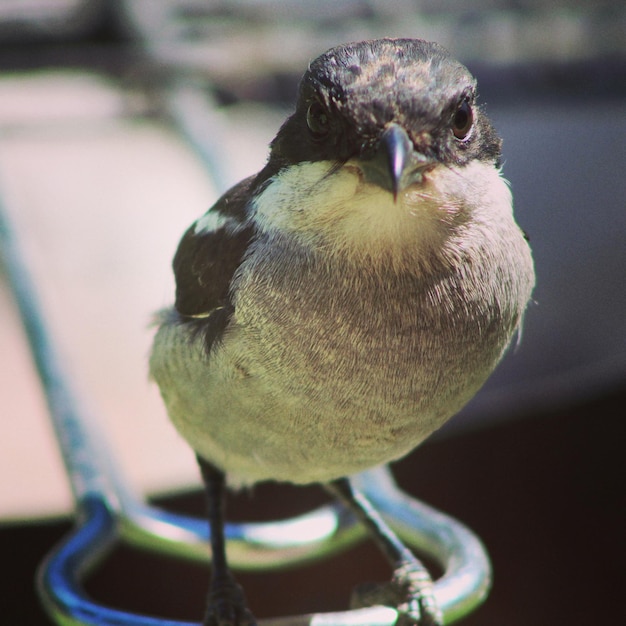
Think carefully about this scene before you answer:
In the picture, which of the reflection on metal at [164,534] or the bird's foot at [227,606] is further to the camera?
the bird's foot at [227,606]

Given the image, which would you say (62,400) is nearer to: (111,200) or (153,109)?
(111,200)

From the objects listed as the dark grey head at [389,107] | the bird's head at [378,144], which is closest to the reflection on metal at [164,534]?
the bird's head at [378,144]

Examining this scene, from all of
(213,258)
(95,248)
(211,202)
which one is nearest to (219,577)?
(213,258)

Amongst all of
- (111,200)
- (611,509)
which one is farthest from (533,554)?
(111,200)

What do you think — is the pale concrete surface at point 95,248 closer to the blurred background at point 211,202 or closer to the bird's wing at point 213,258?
the blurred background at point 211,202

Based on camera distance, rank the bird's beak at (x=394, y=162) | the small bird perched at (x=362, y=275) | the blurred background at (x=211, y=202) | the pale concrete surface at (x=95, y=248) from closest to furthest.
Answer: the bird's beak at (x=394, y=162) < the small bird perched at (x=362, y=275) < the pale concrete surface at (x=95, y=248) < the blurred background at (x=211, y=202)

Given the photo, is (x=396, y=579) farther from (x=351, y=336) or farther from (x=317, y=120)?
(x=317, y=120)

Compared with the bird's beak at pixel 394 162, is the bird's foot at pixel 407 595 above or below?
below
